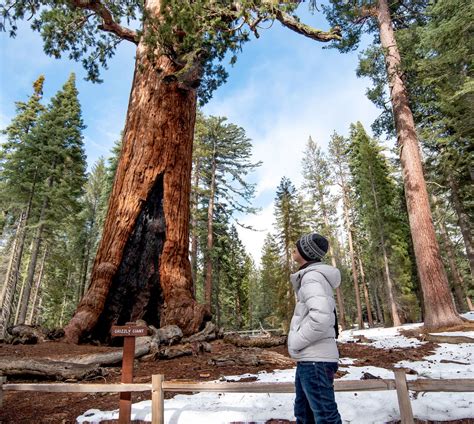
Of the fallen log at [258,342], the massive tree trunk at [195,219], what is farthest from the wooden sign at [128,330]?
the massive tree trunk at [195,219]

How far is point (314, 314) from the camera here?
2361 millimetres

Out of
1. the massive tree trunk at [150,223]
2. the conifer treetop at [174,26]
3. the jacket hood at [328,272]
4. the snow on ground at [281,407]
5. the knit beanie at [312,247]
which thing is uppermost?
the conifer treetop at [174,26]

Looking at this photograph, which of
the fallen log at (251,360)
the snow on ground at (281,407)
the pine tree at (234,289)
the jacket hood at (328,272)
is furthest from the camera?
the pine tree at (234,289)

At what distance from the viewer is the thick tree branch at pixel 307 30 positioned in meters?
7.48

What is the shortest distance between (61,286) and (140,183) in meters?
26.3

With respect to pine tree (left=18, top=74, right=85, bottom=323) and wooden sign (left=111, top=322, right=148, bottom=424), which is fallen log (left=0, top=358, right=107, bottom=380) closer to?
wooden sign (left=111, top=322, right=148, bottom=424)

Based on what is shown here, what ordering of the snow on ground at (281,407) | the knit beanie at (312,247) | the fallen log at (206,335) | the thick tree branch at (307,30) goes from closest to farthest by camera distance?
the knit beanie at (312,247) → the snow on ground at (281,407) → the fallen log at (206,335) → the thick tree branch at (307,30)

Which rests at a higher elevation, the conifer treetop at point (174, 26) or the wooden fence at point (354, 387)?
the conifer treetop at point (174, 26)

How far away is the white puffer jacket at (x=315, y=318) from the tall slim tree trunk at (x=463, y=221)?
18.3 m

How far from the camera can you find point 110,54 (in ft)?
32.0

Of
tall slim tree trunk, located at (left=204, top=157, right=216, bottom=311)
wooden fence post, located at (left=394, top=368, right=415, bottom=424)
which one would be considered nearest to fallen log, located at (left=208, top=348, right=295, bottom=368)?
wooden fence post, located at (left=394, top=368, right=415, bottom=424)

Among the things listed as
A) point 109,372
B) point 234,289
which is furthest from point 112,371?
point 234,289

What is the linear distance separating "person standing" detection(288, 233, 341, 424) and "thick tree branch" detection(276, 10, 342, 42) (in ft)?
22.1

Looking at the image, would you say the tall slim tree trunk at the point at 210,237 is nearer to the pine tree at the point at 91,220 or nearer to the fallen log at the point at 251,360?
the pine tree at the point at 91,220
